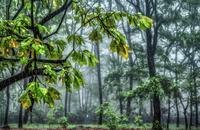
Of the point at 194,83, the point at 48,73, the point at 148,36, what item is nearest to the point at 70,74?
the point at 48,73

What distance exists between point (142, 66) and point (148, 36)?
15.6ft

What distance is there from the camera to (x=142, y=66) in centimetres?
2900

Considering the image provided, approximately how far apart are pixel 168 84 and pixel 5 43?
66.9 feet

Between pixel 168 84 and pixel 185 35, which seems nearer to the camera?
pixel 168 84

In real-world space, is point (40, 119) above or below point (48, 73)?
below

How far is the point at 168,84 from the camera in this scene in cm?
2245

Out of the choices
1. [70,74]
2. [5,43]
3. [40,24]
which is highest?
[40,24]

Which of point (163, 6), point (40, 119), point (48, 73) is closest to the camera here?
point (48, 73)

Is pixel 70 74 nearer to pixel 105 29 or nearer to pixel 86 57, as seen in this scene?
pixel 86 57

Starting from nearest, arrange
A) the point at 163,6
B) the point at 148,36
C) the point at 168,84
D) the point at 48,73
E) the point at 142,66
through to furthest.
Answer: the point at 48,73 < the point at 168,84 < the point at 148,36 < the point at 142,66 < the point at 163,6

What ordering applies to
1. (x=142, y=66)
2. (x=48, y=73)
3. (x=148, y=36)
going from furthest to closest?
(x=142, y=66)
(x=148, y=36)
(x=48, y=73)

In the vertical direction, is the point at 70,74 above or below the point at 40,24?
below

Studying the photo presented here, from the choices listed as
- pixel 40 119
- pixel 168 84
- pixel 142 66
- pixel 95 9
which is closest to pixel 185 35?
pixel 142 66

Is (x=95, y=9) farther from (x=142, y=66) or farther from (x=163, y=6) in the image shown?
(x=163, y=6)
